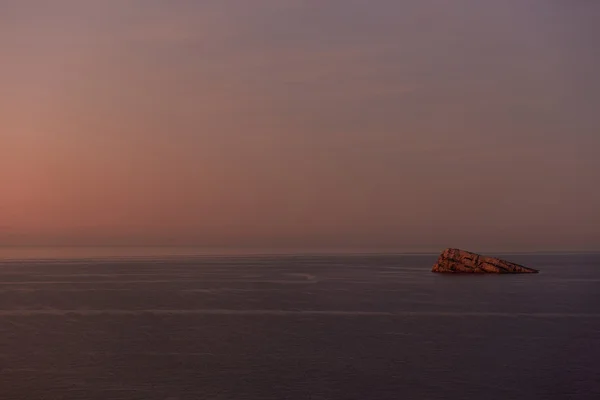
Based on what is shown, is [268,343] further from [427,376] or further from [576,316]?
[576,316]

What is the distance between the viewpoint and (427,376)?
33594mm

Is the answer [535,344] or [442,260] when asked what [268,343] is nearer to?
[535,344]

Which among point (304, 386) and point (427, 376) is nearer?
point (304, 386)

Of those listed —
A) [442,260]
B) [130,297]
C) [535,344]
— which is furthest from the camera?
[442,260]

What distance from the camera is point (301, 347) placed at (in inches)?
1666

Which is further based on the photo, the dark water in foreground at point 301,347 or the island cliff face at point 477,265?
the island cliff face at point 477,265

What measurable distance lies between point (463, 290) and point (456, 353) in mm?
50737

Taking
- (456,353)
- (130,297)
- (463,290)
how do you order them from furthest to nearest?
(463,290) → (130,297) → (456,353)

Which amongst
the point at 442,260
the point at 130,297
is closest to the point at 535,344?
the point at 130,297

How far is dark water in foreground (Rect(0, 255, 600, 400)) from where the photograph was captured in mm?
31219

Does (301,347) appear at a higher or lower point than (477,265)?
lower

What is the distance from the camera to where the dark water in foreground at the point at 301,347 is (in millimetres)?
31219

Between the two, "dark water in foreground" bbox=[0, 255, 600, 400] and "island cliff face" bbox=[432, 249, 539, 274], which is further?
"island cliff face" bbox=[432, 249, 539, 274]

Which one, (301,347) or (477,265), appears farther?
(477,265)
